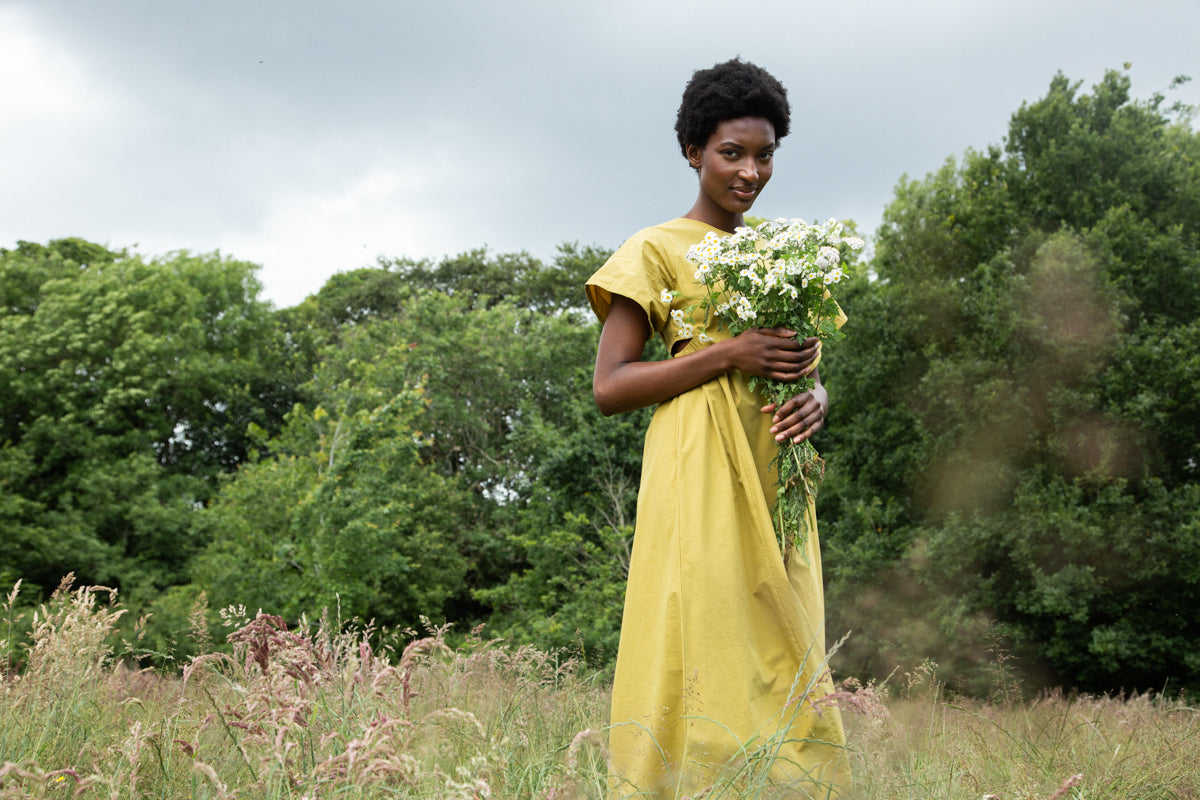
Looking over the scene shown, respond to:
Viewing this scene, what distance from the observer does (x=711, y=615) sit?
215 cm

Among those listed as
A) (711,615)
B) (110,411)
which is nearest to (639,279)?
(711,615)

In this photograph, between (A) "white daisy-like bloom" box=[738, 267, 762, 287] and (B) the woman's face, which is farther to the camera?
(B) the woman's face

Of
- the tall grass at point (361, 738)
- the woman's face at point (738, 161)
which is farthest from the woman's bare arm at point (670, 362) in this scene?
the tall grass at point (361, 738)

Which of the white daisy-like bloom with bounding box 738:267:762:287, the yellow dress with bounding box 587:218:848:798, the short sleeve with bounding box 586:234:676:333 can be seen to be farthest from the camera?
the short sleeve with bounding box 586:234:676:333

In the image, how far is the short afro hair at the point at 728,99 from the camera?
2561 mm

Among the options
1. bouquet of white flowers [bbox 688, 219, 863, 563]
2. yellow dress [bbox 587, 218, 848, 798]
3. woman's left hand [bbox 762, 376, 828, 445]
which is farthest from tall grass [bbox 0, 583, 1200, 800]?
woman's left hand [bbox 762, 376, 828, 445]

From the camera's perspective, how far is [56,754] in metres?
2.33

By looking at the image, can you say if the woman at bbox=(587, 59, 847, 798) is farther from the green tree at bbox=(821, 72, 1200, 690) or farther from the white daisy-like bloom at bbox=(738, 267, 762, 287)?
the green tree at bbox=(821, 72, 1200, 690)

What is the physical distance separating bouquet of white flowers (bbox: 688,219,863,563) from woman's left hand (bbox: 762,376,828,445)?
0.11 ft

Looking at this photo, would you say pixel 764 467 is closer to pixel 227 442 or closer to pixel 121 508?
pixel 121 508

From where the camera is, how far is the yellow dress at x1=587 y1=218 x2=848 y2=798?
2.08m

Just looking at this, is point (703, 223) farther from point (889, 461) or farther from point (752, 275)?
point (889, 461)

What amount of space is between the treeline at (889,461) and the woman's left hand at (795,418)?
29.6 feet

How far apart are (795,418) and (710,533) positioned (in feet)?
1.25
